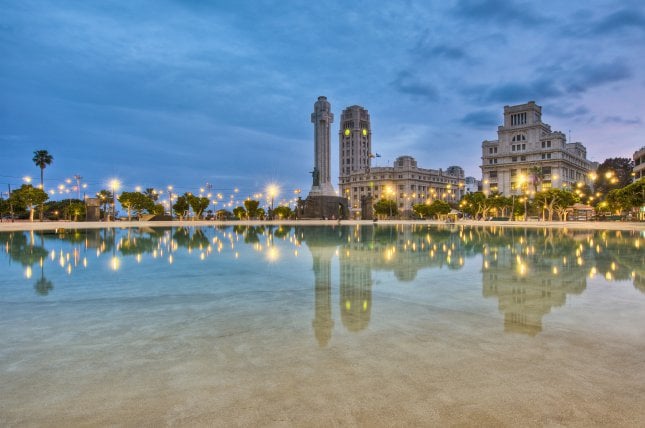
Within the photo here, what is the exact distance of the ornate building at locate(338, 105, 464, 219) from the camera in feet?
519

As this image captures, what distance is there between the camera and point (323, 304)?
24.3 ft

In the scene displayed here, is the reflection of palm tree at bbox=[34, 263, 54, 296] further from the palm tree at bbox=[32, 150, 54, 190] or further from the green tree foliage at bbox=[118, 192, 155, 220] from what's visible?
the palm tree at bbox=[32, 150, 54, 190]

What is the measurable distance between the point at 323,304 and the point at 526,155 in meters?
134

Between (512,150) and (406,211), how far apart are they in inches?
1826

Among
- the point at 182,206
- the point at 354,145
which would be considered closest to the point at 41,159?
the point at 182,206

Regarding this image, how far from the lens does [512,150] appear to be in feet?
412

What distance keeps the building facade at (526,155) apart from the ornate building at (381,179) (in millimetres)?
20100

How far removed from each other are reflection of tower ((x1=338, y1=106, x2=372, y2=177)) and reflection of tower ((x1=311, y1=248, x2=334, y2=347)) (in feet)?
542

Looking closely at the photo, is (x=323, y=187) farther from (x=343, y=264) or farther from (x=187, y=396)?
(x=187, y=396)

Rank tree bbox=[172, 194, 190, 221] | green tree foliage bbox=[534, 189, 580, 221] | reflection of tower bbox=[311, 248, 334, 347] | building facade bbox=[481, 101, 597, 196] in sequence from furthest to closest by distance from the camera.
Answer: building facade bbox=[481, 101, 597, 196]
tree bbox=[172, 194, 190, 221]
green tree foliage bbox=[534, 189, 580, 221]
reflection of tower bbox=[311, 248, 334, 347]

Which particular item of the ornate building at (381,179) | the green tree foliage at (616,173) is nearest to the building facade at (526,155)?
the green tree foliage at (616,173)

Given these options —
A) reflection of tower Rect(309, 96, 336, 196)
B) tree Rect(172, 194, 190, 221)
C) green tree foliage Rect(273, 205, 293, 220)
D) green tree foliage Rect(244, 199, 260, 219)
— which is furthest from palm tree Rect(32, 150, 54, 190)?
reflection of tower Rect(309, 96, 336, 196)

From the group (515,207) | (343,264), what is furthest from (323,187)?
(343,264)

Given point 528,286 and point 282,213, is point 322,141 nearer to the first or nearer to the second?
point 282,213
